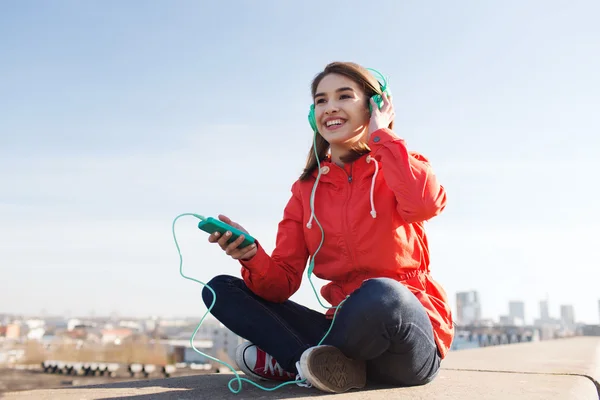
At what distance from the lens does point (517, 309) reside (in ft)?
323

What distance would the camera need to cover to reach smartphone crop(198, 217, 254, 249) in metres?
2.06

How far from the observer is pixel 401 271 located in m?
2.22

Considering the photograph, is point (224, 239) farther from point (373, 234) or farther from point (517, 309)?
point (517, 309)

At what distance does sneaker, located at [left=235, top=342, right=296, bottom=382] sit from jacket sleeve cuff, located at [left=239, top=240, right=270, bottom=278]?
12.7 inches

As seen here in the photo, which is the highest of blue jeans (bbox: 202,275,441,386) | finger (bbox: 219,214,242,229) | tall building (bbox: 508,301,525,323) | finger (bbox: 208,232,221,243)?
finger (bbox: 219,214,242,229)

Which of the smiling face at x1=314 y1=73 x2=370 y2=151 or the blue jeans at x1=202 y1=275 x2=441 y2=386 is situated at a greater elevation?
the smiling face at x1=314 y1=73 x2=370 y2=151

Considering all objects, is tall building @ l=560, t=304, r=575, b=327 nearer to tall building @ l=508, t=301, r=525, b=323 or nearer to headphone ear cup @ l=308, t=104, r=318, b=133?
tall building @ l=508, t=301, r=525, b=323

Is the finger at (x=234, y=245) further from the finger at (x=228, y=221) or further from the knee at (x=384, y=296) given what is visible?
the knee at (x=384, y=296)

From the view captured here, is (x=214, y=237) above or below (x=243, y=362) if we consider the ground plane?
above

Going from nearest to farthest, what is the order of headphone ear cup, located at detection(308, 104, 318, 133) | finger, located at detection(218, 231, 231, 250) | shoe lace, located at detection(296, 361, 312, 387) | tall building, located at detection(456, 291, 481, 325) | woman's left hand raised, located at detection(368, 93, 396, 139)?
shoe lace, located at detection(296, 361, 312, 387) → finger, located at detection(218, 231, 231, 250) → woman's left hand raised, located at detection(368, 93, 396, 139) → headphone ear cup, located at detection(308, 104, 318, 133) → tall building, located at detection(456, 291, 481, 325)

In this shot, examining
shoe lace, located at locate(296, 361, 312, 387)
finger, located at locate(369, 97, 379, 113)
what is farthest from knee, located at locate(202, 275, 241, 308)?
finger, located at locate(369, 97, 379, 113)

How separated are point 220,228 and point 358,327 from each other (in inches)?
25.5

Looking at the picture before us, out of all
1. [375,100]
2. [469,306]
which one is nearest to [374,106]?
[375,100]

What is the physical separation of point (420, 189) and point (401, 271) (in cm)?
36
